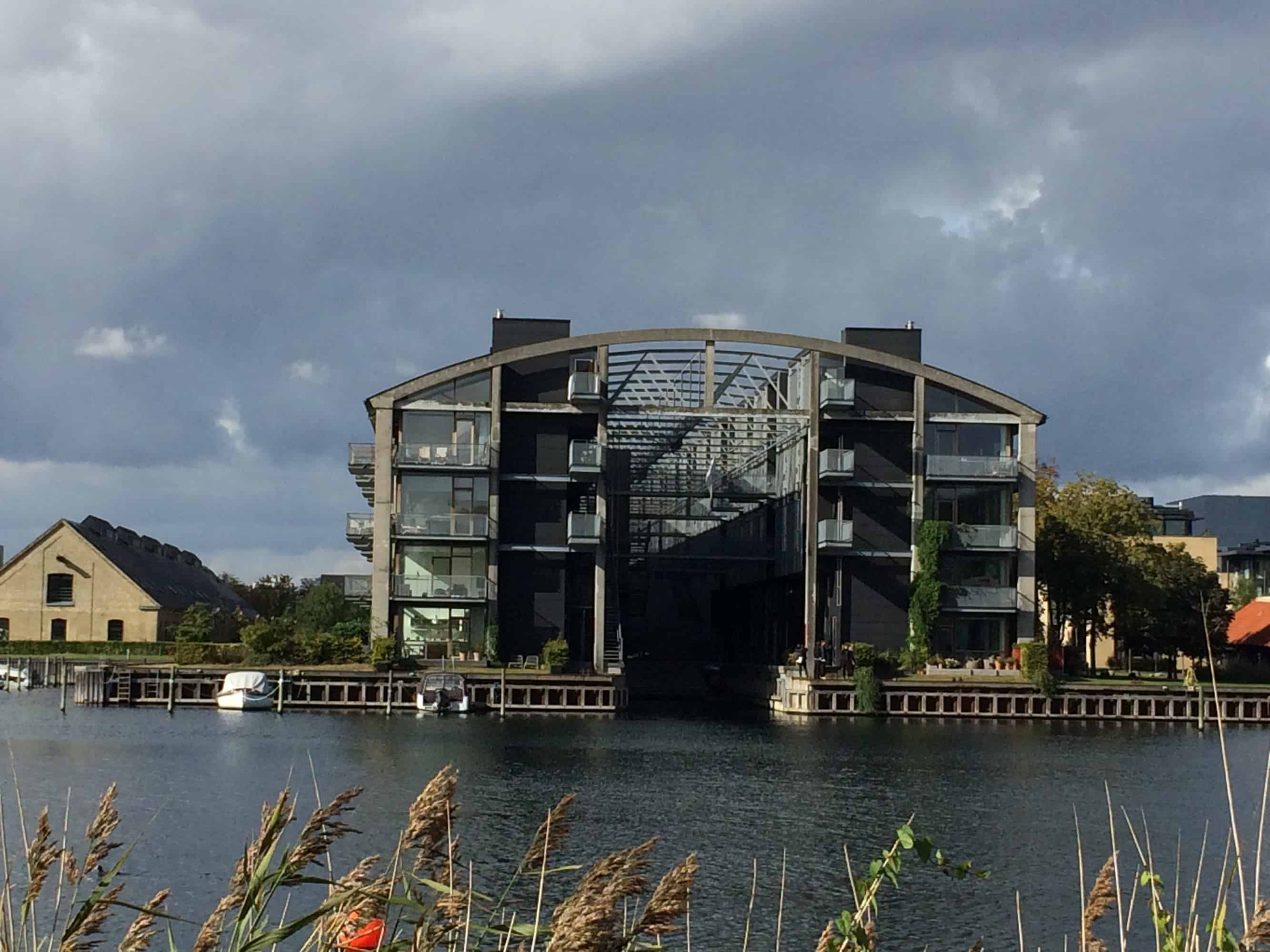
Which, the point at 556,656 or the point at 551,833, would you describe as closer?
the point at 551,833

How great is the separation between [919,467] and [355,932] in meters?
61.4

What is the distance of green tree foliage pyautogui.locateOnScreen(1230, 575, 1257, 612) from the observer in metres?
105

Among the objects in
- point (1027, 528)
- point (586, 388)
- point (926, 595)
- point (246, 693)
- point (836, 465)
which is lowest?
point (246, 693)

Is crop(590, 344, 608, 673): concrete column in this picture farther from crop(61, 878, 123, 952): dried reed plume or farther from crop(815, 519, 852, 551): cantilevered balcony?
crop(61, 878, 123, 952): dried reed plume

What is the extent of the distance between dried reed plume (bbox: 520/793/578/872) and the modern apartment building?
57.2 meters

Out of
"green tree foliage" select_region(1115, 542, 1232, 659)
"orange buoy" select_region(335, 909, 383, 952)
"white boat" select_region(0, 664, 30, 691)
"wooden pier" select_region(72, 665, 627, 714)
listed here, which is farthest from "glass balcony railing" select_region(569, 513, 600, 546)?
"orange buoy" select_region(335, 909, 383, 952)

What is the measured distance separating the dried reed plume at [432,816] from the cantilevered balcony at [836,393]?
59513 mm

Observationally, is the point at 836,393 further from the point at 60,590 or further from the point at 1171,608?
the point at 60,590

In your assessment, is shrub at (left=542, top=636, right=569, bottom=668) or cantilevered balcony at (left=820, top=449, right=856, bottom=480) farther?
cantilevered balcony at (left=820, top=449, right=856, bottom=480)

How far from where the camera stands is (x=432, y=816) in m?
4.76

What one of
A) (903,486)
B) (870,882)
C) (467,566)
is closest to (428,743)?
(467,566)

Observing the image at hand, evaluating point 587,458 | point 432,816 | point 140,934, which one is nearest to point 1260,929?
point 432,816

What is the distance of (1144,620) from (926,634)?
20404 millimetres

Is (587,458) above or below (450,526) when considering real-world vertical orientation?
above
